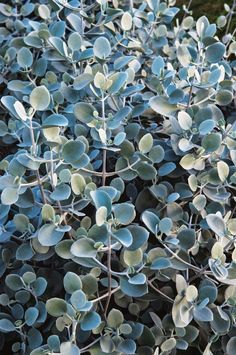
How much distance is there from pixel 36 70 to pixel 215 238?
555mm

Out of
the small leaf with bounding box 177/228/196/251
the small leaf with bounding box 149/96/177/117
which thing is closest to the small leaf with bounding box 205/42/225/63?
the small leaf with bounding box 149/96/177/117

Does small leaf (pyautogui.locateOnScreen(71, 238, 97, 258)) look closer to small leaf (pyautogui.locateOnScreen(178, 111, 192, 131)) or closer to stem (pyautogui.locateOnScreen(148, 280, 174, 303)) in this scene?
stem (pyautogui.locateOnScreen(148, 280, 174, 303))

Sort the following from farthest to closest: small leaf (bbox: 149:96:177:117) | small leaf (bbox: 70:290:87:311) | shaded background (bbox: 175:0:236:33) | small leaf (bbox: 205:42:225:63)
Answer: shaded background (bbox: 175:0:236:33), small leaf (bbox: 205:42:225:63), small leaf (bbox: 149:96:177:117), small leaf (bbox: 70:290:87:311)

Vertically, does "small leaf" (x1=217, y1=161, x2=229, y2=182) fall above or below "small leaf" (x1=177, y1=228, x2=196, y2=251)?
above

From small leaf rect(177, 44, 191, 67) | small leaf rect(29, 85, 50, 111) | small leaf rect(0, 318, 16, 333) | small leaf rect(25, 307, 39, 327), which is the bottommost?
small leaf rect(0, 318, 16, 333)

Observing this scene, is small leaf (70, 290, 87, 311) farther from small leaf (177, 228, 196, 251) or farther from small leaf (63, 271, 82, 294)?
small leaf (177, 228, 196, 251)

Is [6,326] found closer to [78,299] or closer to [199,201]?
[78,299]

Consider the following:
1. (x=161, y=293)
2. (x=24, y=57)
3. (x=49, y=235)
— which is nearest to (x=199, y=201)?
(x=161, y=293)

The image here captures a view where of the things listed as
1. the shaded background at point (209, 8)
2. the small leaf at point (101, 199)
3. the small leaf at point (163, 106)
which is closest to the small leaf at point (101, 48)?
the small leaf at point (163, 106)

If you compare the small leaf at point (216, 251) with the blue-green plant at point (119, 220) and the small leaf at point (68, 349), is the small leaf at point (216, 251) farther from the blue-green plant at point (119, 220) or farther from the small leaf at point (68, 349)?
the small leaf at point (68, 349)

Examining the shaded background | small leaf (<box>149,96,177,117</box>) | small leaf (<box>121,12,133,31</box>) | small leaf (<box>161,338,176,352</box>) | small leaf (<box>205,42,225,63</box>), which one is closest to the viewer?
small leaf (<box>161,338,176,352</box>)

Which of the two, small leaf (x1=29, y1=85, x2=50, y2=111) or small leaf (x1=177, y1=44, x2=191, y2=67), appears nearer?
small leaf (x1=29, y1=85, x2=50, y2=111)

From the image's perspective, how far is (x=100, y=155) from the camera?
3.75ft

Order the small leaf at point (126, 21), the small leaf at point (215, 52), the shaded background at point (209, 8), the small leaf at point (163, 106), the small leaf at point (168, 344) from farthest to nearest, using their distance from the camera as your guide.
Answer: the shaded background at point (209, 8)
the small leaf at point (126, 21)
the small leaf at point (215, 52)
the small leaf at point (163, 106)
the small leaf at point (168, 344)
